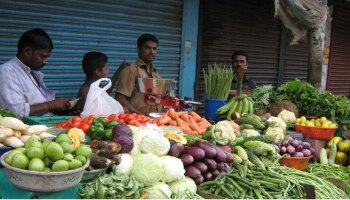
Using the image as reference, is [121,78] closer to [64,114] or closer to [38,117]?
[64,114]

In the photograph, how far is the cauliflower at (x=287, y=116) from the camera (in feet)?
16.4

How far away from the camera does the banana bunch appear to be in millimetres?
4898

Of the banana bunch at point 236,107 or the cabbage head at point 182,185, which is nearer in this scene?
the cabbage head at point 182,185

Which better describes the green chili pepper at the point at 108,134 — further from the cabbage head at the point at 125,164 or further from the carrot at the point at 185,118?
the carrot at the point at 185,118

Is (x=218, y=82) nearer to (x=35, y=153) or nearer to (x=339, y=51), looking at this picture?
(x=35, y=153)

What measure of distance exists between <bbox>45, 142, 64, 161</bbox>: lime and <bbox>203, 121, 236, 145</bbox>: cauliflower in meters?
1.71

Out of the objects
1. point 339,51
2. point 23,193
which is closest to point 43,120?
point 23,193

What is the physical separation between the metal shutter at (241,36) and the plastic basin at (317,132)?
309 centimetres

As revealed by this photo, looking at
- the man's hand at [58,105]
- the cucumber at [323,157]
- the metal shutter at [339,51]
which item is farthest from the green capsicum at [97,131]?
the metal shutter at [339,51]

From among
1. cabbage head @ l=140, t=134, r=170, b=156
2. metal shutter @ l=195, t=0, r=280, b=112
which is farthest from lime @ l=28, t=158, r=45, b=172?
metal shutter @ l=195, t=0, r=280, b=112

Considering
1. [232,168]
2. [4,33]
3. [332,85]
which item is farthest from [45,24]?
[332,85]

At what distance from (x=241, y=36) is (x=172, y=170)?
241 inches

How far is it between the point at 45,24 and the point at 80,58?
75cm

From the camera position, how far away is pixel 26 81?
4.17 meters
